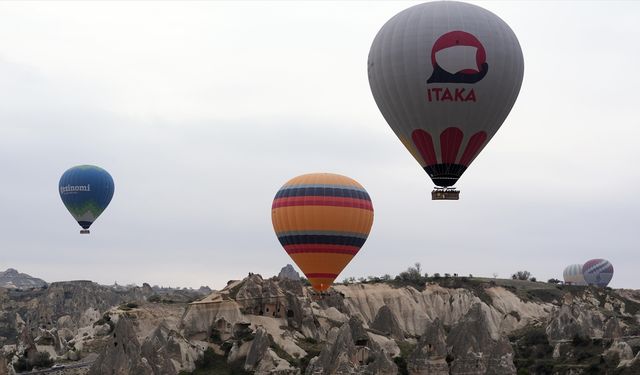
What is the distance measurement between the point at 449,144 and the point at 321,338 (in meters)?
53.3

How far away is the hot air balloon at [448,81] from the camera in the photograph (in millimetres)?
54438

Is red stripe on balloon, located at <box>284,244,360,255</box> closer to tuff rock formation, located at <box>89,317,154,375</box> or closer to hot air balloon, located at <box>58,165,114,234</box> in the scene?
tuff rock formation, located at <box>89,317,154,375</box>

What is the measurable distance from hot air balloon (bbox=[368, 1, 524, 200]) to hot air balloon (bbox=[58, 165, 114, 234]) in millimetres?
63133

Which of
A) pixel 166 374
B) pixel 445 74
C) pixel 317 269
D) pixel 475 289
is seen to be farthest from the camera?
pixel 475 289

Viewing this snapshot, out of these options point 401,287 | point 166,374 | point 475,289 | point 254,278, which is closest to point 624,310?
point 475,289

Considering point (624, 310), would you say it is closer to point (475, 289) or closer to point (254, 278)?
point (475, 289)

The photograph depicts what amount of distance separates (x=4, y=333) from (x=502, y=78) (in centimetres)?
12981

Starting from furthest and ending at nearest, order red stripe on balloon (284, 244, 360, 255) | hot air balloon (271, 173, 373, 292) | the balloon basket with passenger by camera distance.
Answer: hot air balloon (271, 173, 373, 292)
red stripe on balloon (284, 244, 360, 255)
the balloon basket with passenger

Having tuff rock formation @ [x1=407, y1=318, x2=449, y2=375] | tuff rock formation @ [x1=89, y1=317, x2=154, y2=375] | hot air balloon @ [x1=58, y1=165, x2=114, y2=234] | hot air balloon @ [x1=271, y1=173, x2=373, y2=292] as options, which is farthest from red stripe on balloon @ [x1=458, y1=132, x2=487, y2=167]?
hot air balloon @ [x1=58, y1=165, x2=114, y2=234]

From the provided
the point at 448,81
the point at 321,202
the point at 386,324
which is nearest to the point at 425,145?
the point at 448,81

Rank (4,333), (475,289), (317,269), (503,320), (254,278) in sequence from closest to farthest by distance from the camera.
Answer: (317,269), (254,278), (503,320), (475,289), (4,333)

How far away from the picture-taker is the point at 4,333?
16238 cm

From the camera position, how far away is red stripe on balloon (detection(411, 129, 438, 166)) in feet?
181

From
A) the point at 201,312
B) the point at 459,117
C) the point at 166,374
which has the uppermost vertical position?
the point at 459,117
